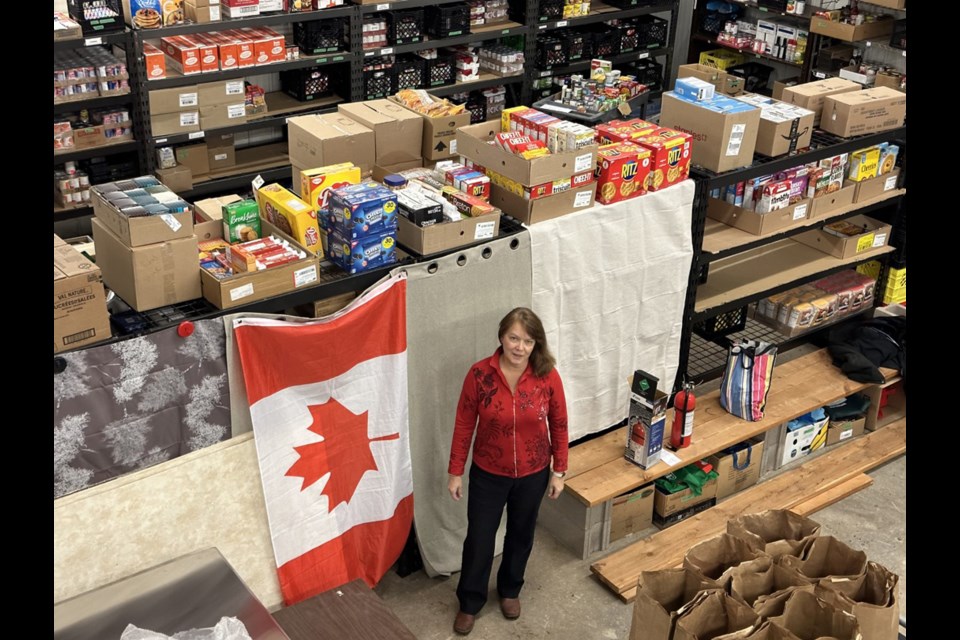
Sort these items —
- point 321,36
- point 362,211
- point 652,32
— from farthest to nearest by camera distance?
point 652,32, point 321,36, point 362,211

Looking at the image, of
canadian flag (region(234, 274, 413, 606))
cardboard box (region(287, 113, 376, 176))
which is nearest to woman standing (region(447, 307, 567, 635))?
canadian flag (region(234, 274, 413, 606))

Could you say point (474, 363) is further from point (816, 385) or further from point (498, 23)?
point (498, 23)

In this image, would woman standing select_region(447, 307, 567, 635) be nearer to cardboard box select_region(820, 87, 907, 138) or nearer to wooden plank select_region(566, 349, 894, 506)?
wooden plank select_region(566, 349, 894, 506)

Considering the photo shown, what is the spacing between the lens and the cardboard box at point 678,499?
17.0ft

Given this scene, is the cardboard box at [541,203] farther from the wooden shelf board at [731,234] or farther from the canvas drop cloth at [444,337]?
the wooden shelf board at [731,234]

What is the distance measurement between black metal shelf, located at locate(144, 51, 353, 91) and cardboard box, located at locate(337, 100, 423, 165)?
6.86ft

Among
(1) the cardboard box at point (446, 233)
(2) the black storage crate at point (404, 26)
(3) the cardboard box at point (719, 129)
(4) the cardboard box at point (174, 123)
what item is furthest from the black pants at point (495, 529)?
(2) the black storage crate at point (404, 26)

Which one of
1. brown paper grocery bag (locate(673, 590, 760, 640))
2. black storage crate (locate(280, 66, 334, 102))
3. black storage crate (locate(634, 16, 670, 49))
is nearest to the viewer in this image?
brown paper grocery bag (locate(673, 590, 760, 640))

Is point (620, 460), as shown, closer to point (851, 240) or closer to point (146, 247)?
point (851, 240)

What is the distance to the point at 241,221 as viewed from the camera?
3973 mm

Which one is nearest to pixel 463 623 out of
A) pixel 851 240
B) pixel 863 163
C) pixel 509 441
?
pixel 509 441

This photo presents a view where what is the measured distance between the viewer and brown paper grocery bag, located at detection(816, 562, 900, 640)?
3459 millimetres

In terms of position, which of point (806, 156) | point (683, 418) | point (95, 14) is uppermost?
point (95, 14)

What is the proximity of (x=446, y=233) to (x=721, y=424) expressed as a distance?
2.10 metres
